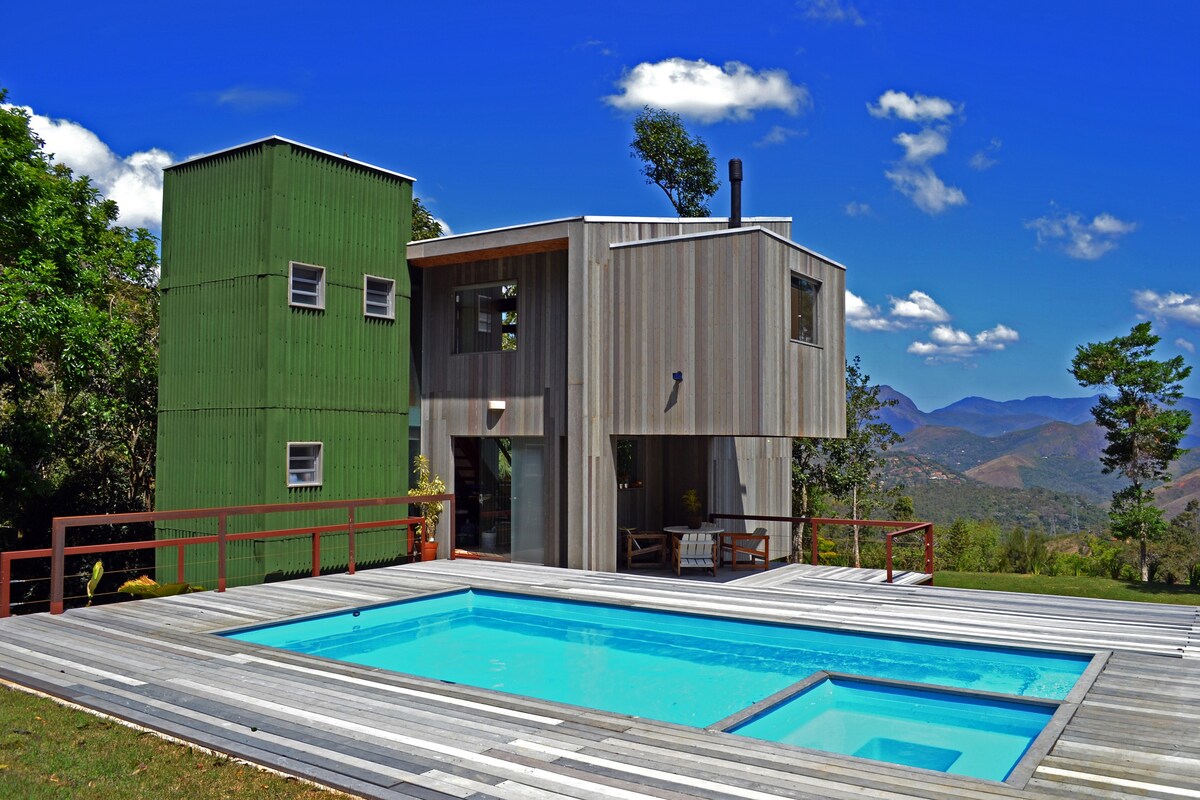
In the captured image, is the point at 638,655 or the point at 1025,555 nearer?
the point at 638,655

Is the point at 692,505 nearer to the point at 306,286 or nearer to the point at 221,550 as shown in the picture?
the point at 306,286

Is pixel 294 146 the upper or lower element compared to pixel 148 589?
upper

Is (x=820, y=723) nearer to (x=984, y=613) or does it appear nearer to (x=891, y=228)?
(x=984, y=613)

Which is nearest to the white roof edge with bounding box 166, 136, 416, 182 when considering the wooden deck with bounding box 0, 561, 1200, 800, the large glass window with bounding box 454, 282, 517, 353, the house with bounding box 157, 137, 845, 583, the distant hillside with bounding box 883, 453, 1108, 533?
the house with bounding box 157, 137, 845, 583

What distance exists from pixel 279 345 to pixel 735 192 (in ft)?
22.5

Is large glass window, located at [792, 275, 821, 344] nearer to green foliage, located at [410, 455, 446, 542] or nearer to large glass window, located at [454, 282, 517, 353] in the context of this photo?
large glass window, located at [454, 282, 517, 353]

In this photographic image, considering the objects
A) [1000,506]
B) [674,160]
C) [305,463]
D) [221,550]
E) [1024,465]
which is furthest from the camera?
[1024,465]

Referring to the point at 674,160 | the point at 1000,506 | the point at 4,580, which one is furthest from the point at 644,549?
the point at 1000,506

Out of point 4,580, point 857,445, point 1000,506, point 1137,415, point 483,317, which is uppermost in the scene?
point 483,317

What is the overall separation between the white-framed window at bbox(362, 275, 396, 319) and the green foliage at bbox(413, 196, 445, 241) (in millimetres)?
10802

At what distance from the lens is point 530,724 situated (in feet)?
17.9

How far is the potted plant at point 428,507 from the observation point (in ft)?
46.4

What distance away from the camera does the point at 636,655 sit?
27.9ft

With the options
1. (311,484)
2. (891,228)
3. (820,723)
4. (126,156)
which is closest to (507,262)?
(311,484)
